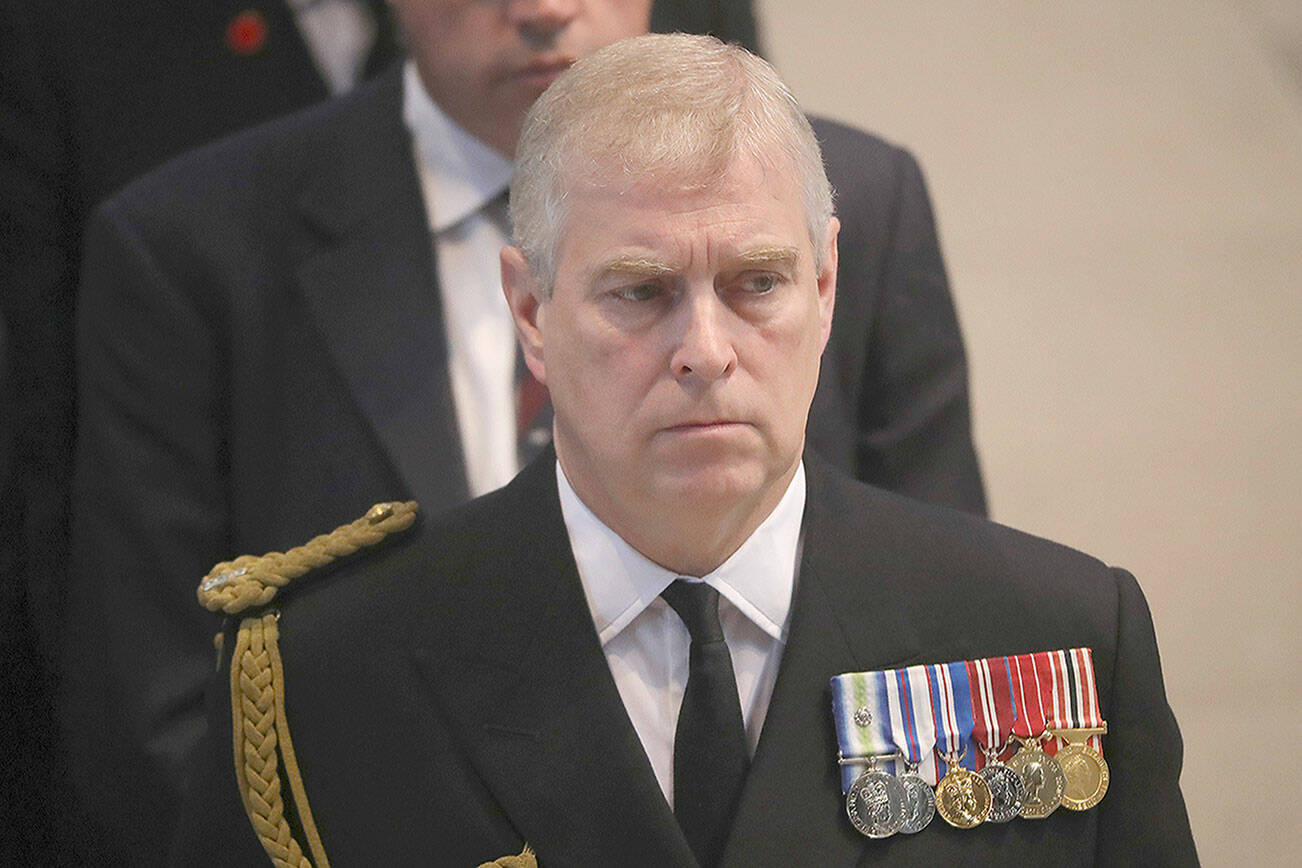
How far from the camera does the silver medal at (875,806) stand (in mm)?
1265

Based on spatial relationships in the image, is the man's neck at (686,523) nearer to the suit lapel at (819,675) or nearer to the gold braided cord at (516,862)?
the suit lapel at (819,675)

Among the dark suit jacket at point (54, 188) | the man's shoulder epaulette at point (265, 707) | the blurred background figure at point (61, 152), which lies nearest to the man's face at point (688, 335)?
the man's shoulder epaulette at point (265, 707)

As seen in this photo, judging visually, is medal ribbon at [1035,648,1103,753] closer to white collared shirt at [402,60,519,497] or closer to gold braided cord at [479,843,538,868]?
gold braided cord at [479,843,538,868]

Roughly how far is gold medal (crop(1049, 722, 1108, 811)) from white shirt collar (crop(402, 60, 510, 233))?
874mm

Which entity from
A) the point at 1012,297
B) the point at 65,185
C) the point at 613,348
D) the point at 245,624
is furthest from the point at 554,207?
the point at 1012,297

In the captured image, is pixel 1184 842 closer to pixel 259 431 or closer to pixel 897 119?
pixel 259 431

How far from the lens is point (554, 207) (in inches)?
47.7

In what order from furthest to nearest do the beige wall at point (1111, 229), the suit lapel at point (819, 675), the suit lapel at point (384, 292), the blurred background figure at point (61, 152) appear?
1. the beige wall at point (1111, 229)
2. the blurred background figure at point (61, 152)
3. the suit lapel at point (384, 292)
4. the suit lapel at point (819, 675)

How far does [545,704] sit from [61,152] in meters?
1.10

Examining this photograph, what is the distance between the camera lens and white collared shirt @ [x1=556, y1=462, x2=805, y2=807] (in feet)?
4.23

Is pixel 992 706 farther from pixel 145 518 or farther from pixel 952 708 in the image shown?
pixel 145 518

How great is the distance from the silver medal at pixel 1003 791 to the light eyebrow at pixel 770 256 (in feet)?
1.51

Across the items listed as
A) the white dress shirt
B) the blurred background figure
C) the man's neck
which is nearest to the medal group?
the man's neck

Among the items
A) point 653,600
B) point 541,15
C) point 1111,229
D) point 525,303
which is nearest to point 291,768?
point 653,600
